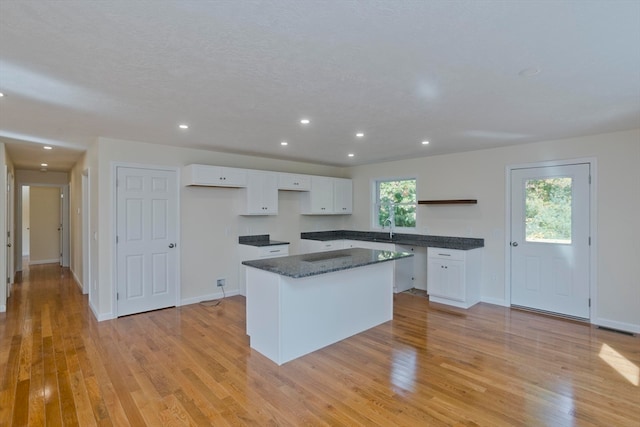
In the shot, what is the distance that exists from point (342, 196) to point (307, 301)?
3701mm

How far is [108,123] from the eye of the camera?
351 cm

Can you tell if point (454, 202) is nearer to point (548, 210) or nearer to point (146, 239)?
point (548, 210)

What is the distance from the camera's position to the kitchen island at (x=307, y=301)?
305cm

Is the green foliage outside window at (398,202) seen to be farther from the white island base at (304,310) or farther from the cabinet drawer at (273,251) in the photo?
the white island base at (304,310)

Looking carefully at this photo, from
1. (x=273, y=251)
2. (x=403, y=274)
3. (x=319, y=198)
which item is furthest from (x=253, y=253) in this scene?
(x=403, y=274)

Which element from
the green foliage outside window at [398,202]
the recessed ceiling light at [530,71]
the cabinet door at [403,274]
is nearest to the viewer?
the recessed ceiling light at [530,71]

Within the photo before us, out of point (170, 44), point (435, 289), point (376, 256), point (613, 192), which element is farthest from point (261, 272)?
point (613, 192)

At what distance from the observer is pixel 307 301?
3236 mm

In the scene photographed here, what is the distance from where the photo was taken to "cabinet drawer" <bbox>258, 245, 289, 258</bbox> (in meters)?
5.12

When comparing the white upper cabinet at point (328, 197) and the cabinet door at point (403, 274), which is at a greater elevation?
the white upper cabinet at point (328, 197)

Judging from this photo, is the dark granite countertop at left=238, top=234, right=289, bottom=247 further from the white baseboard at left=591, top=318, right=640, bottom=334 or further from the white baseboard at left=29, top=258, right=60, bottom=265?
the white baseboard at left=29, top=258, right=60, bottom=265

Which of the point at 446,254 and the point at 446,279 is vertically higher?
the point at 446,254

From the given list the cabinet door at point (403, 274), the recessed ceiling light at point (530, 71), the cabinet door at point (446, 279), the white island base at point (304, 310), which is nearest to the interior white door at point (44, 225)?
the white island base at point (304, 310)

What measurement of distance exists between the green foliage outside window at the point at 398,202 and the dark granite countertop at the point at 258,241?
7.09 feet
